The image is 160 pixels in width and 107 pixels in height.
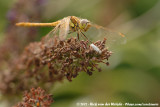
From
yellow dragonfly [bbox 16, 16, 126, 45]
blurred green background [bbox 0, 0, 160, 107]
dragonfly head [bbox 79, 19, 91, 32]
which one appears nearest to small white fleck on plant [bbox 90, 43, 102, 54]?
yellow dragonfly [bbox 16, 16, 126, 45]

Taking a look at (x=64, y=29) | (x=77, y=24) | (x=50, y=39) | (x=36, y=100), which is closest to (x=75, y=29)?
(x=77, y=24)

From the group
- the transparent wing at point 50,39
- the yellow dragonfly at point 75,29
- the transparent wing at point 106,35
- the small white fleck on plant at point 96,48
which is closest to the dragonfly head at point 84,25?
the yellow dragonfly at point 75,29

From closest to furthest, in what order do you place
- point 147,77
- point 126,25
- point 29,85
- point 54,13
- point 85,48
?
point 85,48
point 29,85
point 147,77
point 126,25
point 54,13

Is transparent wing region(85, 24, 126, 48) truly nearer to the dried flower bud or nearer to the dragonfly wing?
the dragonfly wing

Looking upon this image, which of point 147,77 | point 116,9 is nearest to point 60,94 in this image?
point 147,77

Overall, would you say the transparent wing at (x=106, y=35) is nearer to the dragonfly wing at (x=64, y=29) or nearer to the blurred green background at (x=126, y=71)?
the dragonfly wing at (x=64, y=29)

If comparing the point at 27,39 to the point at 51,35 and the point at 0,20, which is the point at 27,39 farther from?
the point at 0,20
